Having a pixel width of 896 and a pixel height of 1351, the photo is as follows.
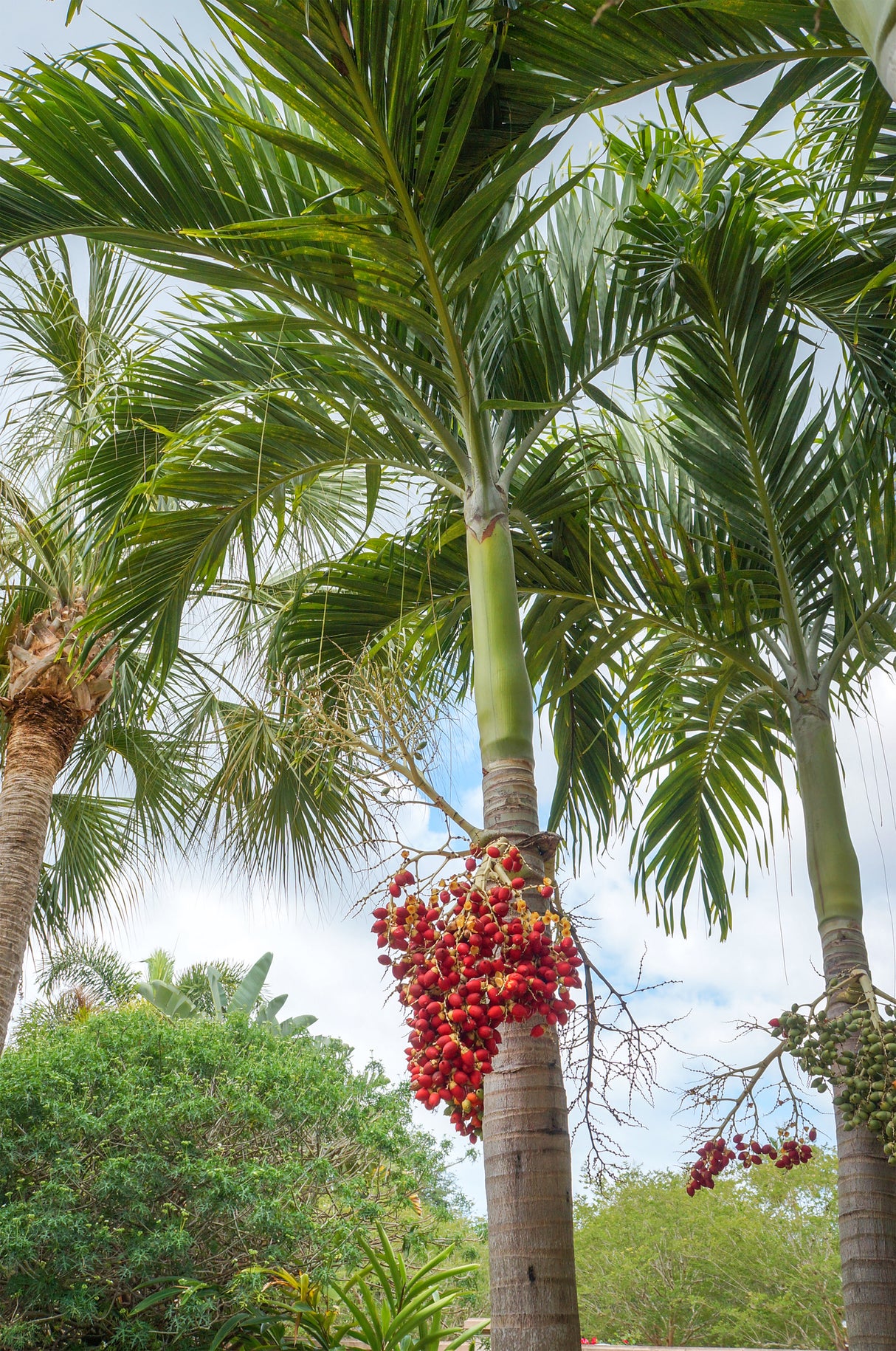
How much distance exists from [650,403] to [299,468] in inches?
137

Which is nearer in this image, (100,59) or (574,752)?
(100,59)

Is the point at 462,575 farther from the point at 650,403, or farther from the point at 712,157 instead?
the point at 650,403

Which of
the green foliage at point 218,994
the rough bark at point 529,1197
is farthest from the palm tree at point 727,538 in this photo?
the green foliage at point 218,994

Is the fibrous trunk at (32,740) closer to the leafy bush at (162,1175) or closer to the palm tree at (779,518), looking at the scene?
the leafy bush at (162,1175)

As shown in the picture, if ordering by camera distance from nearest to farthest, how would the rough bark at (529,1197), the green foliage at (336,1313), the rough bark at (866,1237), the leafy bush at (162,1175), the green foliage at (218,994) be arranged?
the rough bark at (529,1197)
the rough bark at (866,1237)
the leafy bush at (162,1175)
the green foliage at (336,1313)
the green foliage at (218,994)

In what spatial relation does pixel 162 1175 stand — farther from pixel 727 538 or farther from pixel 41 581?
pixel 727 538

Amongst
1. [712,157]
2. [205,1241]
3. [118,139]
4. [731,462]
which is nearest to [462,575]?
[731,462]

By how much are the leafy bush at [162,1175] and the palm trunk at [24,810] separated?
0.60 m

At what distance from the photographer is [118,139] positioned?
9.56 ft

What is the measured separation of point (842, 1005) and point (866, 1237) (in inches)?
28.8

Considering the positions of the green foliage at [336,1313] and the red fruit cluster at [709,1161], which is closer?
the red fruit cluster at [709,1161]

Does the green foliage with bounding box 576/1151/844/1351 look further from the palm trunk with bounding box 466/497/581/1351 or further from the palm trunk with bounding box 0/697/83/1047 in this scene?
the palm trunk with bounding box 466/497/581/1351

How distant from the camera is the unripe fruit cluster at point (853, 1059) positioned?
10.5 feet

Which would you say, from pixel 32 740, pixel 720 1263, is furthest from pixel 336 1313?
pixel 720 1263
